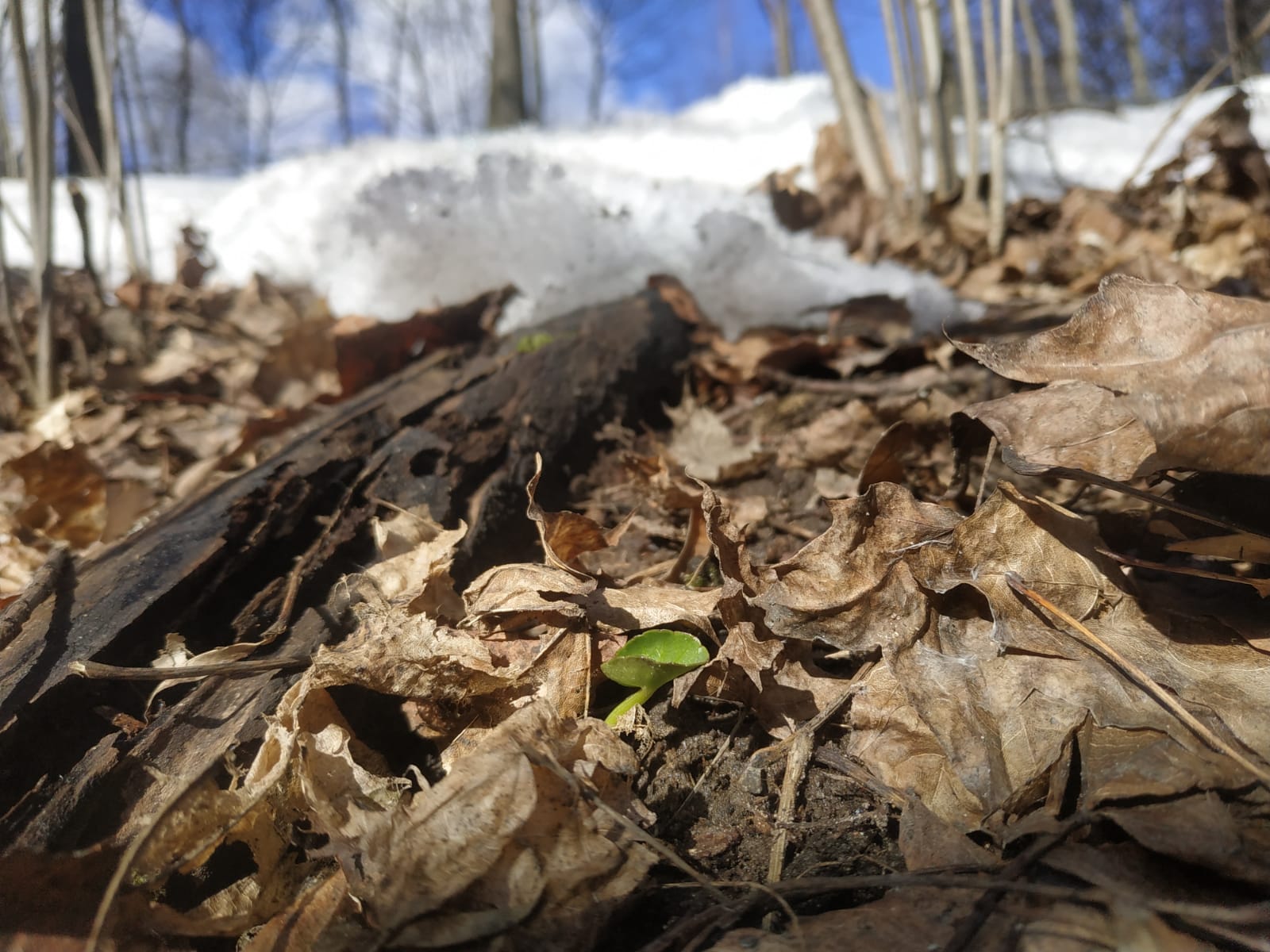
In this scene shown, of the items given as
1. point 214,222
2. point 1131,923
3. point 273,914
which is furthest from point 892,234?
point 214,222

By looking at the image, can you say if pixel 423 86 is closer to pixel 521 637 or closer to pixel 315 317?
pixel 315 317

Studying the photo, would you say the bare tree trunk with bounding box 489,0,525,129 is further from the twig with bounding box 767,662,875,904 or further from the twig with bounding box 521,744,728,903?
the twig with bounding box 521,744,728,903

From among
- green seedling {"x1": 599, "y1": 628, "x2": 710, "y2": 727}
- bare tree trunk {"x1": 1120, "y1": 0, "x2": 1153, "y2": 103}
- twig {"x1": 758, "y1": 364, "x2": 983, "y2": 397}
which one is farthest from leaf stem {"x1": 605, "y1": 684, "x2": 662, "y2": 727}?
bare tree trunk {"x1": 1120, "y1": 0, "x2": 1153, "y2": 103}

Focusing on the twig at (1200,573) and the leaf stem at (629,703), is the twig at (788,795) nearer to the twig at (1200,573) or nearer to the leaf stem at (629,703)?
the leaf stem at (629,703)

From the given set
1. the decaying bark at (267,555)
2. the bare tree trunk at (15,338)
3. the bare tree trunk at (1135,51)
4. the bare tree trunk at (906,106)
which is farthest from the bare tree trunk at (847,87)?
the bare tree trunk at (1135,51)

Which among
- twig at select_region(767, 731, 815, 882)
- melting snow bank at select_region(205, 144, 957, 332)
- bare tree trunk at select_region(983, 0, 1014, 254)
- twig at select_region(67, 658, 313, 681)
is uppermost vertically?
bare tree trunk at select_region(983, 0, 1014, 254)
